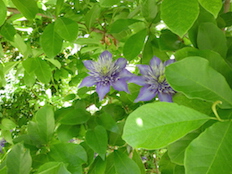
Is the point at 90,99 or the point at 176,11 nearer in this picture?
the point at 176,11

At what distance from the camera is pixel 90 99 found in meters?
0.65

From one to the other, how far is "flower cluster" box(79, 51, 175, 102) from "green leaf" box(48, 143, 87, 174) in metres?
0.11

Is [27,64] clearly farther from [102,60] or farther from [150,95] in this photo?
[150,95]

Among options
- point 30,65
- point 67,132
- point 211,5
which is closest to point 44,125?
point 67,132

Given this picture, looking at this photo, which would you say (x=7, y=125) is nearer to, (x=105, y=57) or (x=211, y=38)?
(x=105, y=57)

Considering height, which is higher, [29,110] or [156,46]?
[156,46]

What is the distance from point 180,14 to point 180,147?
19cm

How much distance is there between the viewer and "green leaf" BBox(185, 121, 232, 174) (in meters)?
0.25

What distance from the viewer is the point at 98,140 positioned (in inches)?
18.7

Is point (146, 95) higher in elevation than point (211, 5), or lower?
lower

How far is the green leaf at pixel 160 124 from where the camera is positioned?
0.88ft

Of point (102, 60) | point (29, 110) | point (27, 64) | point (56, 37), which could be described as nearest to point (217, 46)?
point (102, 60)

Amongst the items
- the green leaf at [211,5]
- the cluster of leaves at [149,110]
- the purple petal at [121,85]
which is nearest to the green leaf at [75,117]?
the cluster of leaves at [149,110]

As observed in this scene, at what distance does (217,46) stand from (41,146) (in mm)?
392
